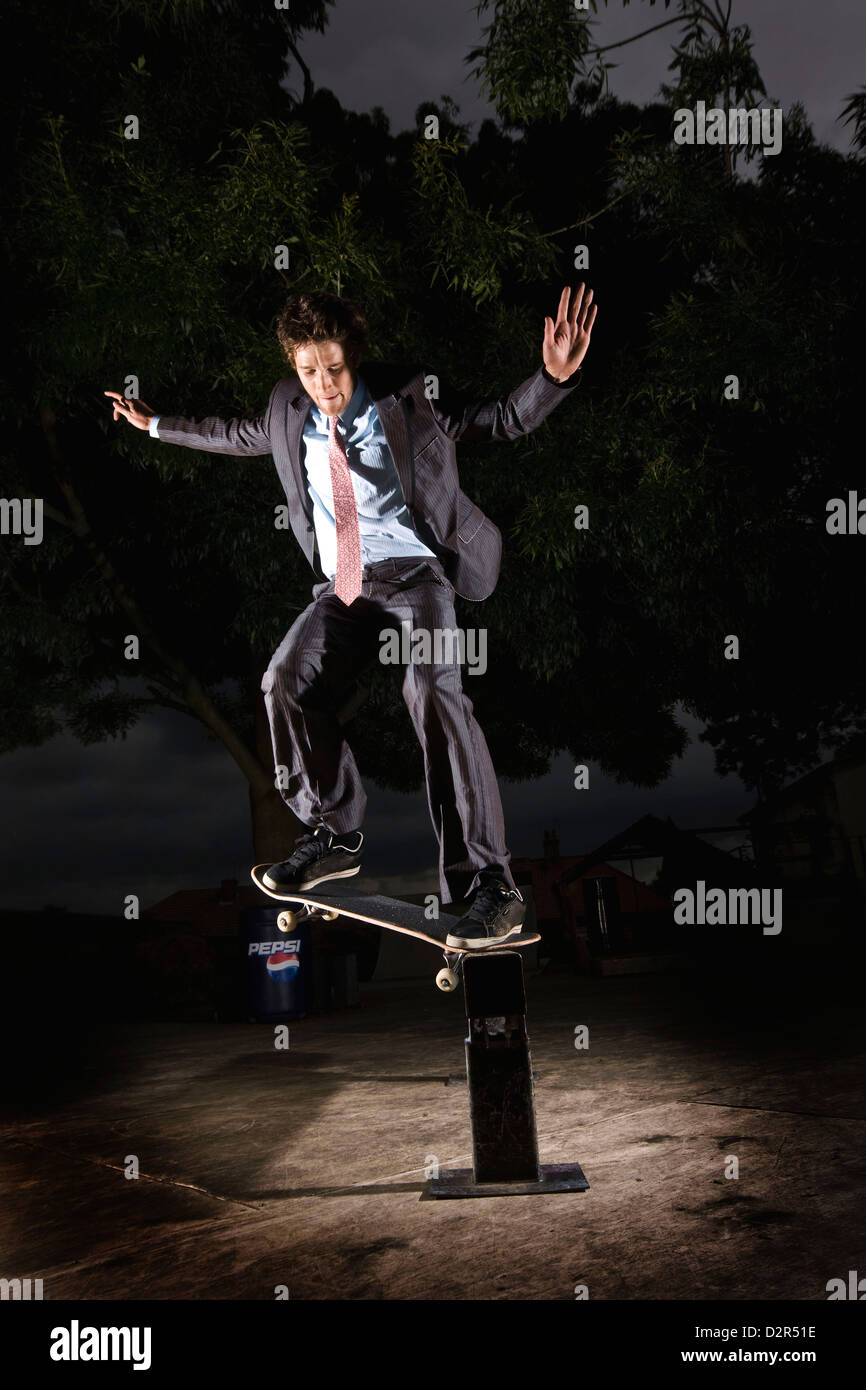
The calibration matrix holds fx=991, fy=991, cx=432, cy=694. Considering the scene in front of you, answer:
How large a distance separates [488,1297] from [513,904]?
4.77 feet

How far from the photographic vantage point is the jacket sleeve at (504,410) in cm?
350

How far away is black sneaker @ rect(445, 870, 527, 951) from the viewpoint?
3.53m

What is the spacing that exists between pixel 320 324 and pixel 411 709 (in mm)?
1482

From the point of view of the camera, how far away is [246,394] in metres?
8.65

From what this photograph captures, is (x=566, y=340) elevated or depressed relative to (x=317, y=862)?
elevated

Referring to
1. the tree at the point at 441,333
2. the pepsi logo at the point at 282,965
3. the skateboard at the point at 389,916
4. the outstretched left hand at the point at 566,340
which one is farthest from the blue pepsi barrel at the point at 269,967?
the outstretched left hand at the point at 566,340

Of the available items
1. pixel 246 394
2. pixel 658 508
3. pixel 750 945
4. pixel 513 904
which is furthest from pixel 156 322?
pixel 750 945

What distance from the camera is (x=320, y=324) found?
3.63 m

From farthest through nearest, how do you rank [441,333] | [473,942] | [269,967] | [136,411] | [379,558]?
1. [441,333]
2. [269,967]
3. [136,411]
4. [379,558]
5. [473,942]

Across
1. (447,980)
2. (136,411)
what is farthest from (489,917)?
(136,411)

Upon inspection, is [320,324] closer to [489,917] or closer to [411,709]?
[411,709]

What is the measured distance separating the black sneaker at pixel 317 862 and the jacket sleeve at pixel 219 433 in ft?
5.13

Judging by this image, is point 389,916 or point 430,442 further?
point 389,916
